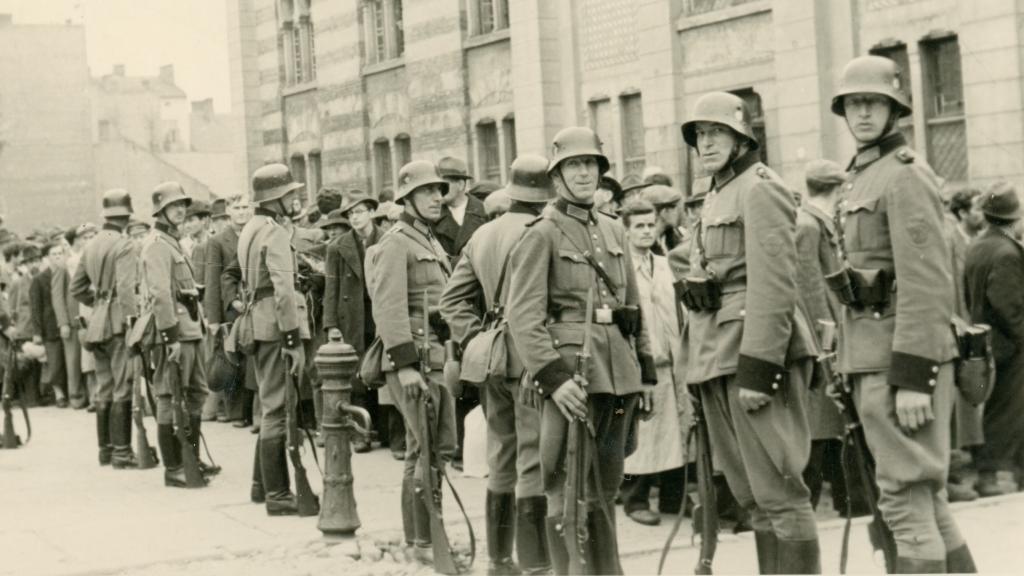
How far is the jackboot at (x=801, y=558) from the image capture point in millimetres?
5969

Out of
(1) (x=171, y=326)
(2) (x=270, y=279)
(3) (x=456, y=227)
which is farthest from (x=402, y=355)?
(1) (x=171, y=326)

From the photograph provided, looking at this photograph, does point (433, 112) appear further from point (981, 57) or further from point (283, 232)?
point (283, 232)

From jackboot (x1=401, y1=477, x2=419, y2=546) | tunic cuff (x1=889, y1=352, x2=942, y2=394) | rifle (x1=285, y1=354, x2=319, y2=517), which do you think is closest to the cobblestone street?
jackboot (x1=401, y1=477, x2=419, y2=546)

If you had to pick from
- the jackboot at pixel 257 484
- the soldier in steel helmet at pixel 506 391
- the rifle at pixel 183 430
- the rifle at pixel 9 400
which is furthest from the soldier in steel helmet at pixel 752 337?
the rifle at pixel 9 400

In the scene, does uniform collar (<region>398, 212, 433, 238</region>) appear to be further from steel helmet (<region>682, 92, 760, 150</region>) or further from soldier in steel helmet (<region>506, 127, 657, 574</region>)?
steel helmet (<region>682, 92, 760, 150</region>)

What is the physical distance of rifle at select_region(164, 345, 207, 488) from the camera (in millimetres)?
11461

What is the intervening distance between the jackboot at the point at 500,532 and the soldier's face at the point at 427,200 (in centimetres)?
187

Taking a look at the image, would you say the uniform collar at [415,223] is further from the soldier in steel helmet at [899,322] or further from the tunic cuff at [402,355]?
the soldier in steel helmet at [899,322]

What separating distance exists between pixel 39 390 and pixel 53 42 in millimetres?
6800

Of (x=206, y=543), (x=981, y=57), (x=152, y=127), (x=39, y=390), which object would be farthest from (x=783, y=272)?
(x=152, y=127)

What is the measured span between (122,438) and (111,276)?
1.51 m

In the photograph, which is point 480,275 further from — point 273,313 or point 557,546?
point 273,313

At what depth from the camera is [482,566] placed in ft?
26.4

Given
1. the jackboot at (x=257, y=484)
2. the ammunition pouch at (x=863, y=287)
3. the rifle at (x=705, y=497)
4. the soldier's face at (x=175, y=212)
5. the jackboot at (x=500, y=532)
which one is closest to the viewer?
the ammunition pouch at (x=863, y=287)
